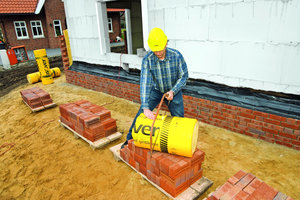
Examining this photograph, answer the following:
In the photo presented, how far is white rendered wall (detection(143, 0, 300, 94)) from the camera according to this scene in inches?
146

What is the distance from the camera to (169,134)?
2.85 meters

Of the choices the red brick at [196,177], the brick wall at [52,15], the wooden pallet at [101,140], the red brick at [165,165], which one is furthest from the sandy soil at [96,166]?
the brick wall at [52,15]

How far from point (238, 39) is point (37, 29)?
21.3m

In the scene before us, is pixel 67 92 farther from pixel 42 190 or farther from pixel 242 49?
pixel 242 49

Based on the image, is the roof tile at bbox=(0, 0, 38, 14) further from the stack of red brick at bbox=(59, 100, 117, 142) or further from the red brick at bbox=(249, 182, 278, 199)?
the red brick at bbox=(249, 182, 278, 199)

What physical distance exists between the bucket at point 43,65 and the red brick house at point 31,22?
11712 mm

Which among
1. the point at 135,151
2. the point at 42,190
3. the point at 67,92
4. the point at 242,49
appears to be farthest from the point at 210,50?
the point at 67,92

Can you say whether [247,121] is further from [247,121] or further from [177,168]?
[177,168]

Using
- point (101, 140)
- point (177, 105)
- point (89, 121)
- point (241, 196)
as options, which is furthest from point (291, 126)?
point (89, 121)

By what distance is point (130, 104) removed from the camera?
22.2 feet

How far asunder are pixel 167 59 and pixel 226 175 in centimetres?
220

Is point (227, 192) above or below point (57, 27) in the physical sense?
below

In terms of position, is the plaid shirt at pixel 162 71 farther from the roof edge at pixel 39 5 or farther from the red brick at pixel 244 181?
the roof edge at pixel 39 5

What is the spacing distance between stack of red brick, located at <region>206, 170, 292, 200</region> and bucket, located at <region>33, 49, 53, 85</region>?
372 inches
